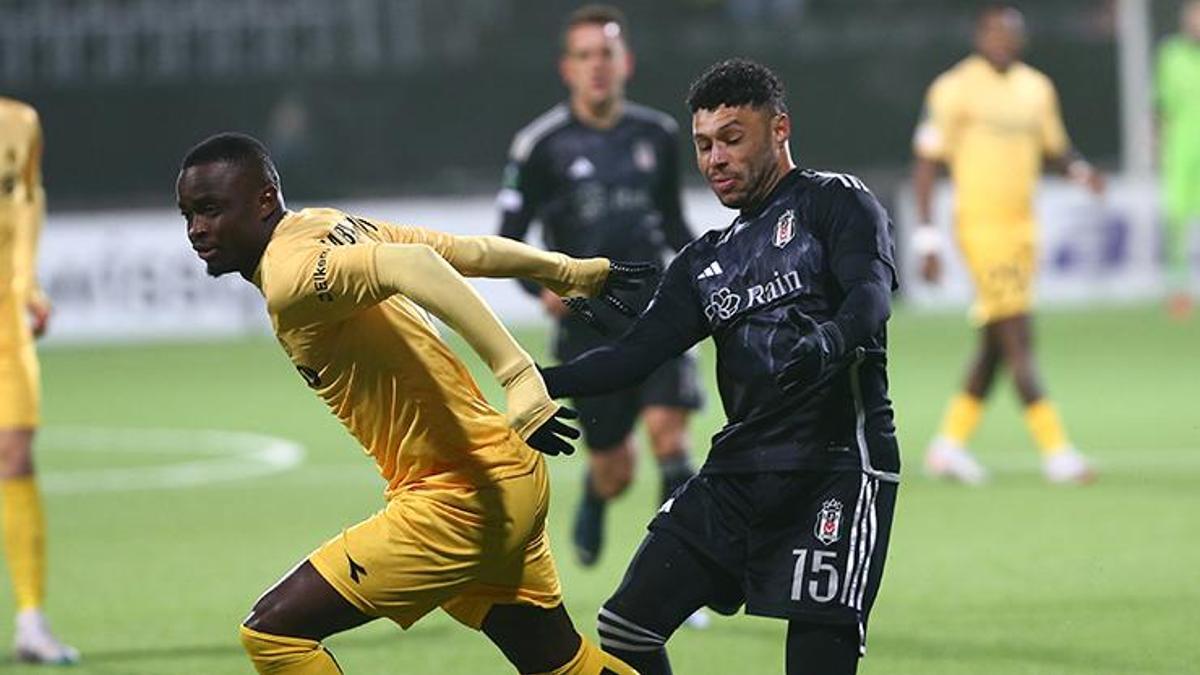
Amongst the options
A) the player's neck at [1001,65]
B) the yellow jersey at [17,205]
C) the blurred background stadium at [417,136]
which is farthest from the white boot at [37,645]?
the blurred background stadium at [417,136]

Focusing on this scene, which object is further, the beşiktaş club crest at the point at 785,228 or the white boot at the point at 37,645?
the white boot at the point at 37,645

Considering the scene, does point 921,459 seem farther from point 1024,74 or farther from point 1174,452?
point 1024,74

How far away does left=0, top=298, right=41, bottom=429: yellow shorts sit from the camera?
335 inches

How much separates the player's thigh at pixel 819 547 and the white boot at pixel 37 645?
11.5 feet

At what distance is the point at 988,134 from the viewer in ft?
43.4

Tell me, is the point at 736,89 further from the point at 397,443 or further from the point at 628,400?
the point at 628,400

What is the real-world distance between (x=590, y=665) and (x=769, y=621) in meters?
3.33

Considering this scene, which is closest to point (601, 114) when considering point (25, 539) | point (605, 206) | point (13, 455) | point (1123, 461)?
point (605, 206)

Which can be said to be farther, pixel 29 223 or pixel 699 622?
pixel 699 622

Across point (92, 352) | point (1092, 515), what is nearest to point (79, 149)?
point (92, 352)

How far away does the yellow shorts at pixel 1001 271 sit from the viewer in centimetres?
1273

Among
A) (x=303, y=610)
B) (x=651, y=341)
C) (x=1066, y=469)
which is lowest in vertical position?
(x=1066, y=469)

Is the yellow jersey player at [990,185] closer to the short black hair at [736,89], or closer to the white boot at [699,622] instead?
the white boot at [699,622]

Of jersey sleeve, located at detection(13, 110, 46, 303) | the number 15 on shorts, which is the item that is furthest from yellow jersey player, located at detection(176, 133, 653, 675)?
jersey sleeve, located at detection(13, 110, 46, 303)
